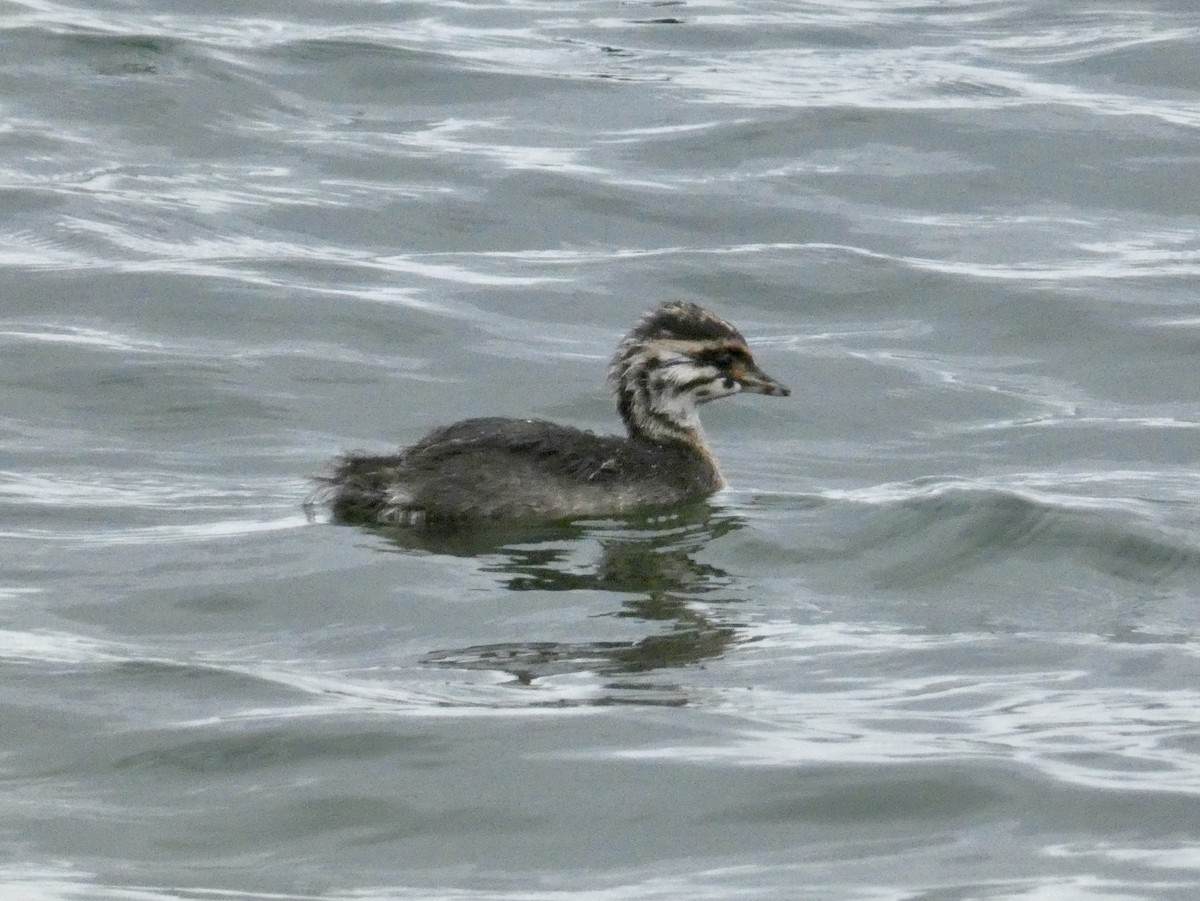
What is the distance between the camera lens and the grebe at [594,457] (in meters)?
11.4

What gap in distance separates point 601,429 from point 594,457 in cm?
222

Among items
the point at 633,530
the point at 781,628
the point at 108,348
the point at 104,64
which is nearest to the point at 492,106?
the point at 104,64

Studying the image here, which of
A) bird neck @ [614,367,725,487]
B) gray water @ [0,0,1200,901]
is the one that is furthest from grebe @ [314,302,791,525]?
gray water @ [0,0,1200,901]

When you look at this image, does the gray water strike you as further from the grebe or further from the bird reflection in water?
the grebe

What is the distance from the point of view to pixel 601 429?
14.1 m

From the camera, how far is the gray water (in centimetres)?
768

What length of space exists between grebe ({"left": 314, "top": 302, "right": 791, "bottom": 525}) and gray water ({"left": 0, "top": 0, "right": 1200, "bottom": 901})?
0.69ft

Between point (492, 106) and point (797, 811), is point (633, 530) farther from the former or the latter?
point (492, 106)

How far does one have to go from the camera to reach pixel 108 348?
14.6 metres

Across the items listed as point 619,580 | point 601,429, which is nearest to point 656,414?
point 601,429

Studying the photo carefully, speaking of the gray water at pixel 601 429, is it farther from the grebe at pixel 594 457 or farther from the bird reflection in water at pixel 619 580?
the grebe at pixel 594 457

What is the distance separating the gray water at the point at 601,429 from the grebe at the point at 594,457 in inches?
8.3

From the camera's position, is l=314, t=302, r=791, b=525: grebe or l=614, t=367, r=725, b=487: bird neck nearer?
l=314, t=302, r=791, b=525: grebe

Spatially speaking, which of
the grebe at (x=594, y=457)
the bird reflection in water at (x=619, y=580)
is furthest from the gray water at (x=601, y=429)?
the grebe at (x=594, y=457)
